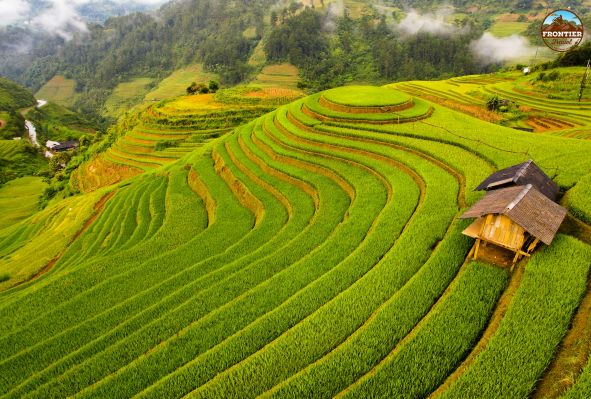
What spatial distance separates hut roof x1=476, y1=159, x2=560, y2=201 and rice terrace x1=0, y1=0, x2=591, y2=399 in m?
0.07

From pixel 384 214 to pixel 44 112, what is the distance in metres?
106

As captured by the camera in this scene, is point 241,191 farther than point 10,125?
No

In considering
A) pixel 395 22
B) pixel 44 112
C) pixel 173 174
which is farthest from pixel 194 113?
pixel 395 22

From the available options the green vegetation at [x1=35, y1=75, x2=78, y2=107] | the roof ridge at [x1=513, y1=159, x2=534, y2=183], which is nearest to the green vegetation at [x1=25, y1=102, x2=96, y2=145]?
the green vegetation at [x1=35, y1=75, x2=78, y2=107]

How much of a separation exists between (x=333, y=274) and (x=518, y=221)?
4467 millimetres

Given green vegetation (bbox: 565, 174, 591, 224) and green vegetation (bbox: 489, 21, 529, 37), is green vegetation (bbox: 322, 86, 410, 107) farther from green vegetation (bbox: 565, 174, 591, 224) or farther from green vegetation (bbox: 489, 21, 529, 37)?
green vegetation (bbox: 489, 21, 529, 37)

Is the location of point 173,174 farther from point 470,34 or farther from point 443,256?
point 470,34

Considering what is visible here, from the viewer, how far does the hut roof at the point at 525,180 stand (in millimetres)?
8969

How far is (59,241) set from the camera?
716 inches

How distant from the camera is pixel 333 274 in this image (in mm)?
8812

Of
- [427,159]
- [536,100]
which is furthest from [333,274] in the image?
[536,100]

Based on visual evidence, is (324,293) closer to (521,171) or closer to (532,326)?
(532,326)

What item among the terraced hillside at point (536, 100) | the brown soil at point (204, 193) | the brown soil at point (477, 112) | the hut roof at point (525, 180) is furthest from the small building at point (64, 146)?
the hut roof at point (525, 180)

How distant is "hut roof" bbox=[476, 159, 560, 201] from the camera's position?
8.97 m
